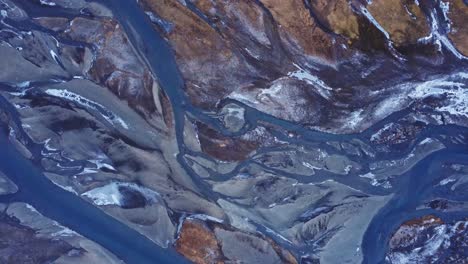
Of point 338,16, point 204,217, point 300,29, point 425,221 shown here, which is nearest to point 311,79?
point 300,29

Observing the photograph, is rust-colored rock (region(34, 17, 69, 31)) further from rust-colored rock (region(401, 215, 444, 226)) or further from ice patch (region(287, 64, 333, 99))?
rust-colored rock (region(401, 215, 444, 226))

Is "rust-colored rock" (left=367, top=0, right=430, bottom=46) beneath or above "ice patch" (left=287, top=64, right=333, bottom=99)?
above

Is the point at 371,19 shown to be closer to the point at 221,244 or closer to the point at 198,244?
the point at 221,244

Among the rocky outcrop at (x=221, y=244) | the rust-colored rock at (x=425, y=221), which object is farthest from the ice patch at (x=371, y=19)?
the rocky outcrop at (x=221, y=244)

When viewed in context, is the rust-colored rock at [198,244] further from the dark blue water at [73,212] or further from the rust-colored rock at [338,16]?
the rust-colored rock at [338,16]

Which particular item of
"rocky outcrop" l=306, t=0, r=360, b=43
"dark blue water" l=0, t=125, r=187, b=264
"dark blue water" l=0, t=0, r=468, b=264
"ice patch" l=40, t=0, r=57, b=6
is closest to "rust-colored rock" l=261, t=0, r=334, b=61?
"rocky outcrop" l=306, t=0, r=360, b=43

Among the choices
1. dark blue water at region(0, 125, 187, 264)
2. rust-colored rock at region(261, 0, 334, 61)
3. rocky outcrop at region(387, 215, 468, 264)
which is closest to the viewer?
rust-colored rock at region(261, 0, 334, 61)
